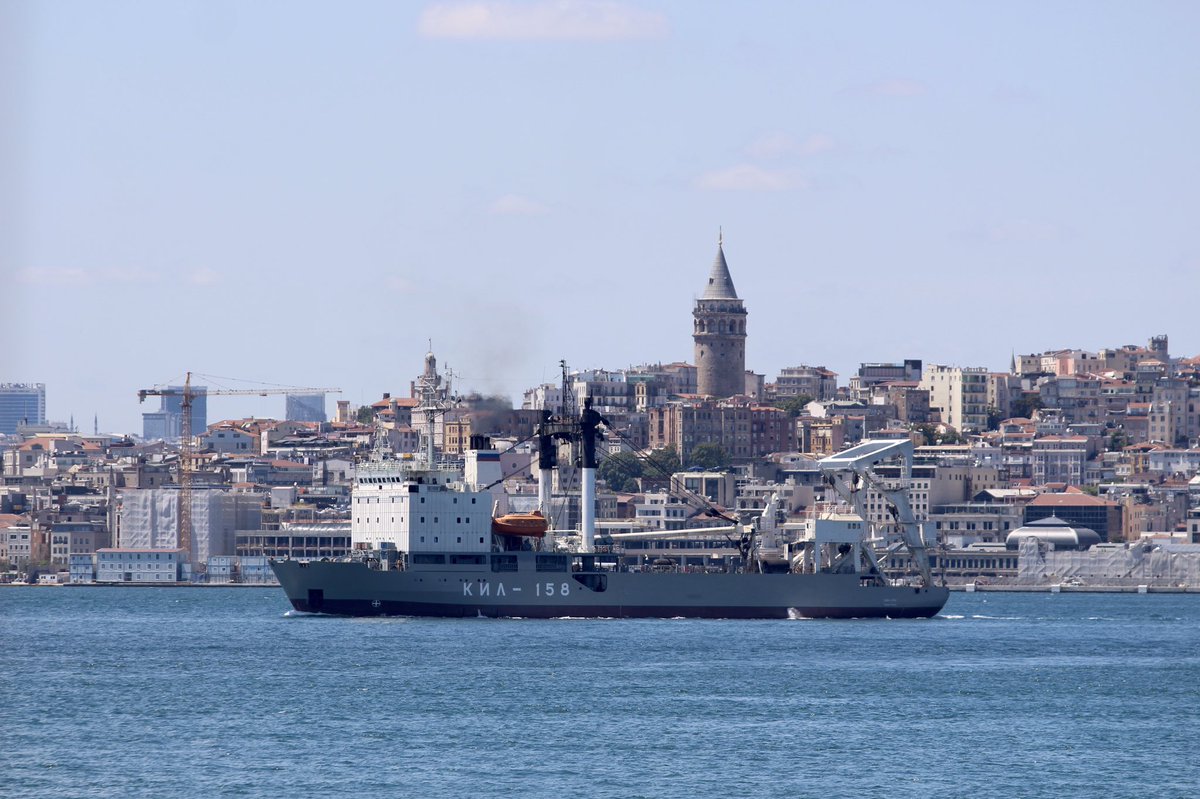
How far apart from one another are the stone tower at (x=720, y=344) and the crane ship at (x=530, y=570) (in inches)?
4428

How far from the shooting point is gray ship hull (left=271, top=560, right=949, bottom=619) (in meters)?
70.8

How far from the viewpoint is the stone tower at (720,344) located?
7426 inches

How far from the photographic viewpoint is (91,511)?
5753 inches

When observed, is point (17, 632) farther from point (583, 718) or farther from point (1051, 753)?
point (1051, 753)

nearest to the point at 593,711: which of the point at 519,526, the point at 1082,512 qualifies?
the point at 519,526

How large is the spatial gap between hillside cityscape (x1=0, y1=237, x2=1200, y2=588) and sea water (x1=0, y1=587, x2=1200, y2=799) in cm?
2498

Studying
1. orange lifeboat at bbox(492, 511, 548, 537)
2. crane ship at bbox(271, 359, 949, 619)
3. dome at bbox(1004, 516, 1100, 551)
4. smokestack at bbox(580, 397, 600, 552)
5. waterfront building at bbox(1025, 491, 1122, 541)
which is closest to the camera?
crane ship at bbox(271, 359, 949, 619)

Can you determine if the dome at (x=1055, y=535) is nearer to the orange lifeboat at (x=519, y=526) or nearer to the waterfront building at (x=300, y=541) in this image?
the waterfront building at (x=300, y=541)

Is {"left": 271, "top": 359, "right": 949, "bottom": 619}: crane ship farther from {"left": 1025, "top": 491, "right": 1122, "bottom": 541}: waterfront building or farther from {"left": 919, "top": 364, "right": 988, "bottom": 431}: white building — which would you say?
{"left": 919, "top": 364, "right": 988, "bottom": 431}: white building

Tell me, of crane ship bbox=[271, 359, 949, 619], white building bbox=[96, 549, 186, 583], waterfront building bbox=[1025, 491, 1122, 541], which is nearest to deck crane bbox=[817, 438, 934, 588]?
crane ship bbox=[271, 359, 949, 619]

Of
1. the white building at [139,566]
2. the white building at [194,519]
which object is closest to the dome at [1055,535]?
the white building at [194,519]

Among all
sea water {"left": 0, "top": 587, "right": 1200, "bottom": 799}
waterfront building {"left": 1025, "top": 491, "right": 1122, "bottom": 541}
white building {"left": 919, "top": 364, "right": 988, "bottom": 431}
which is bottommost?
sea water {"left": 0, "top": 587, "right": 1200, "bottom": 799}

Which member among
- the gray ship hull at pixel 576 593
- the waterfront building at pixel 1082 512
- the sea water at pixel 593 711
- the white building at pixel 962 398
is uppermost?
the white building at pixel 962 398

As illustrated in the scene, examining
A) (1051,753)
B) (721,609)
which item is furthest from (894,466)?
(1051,753)
